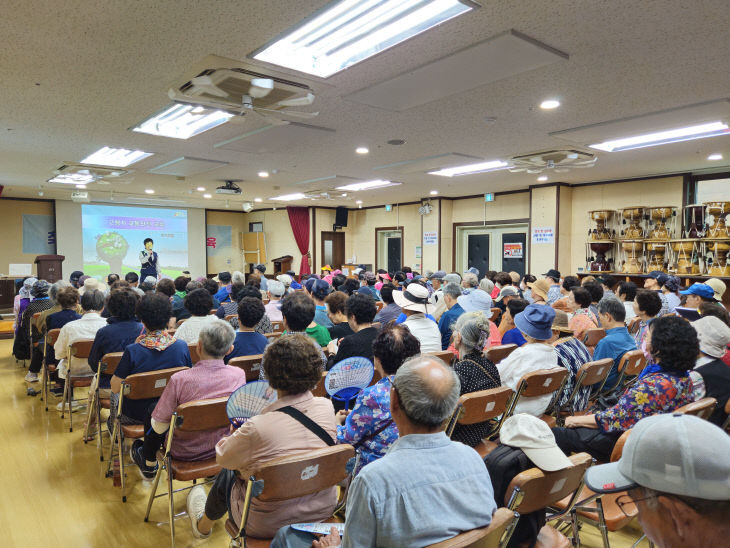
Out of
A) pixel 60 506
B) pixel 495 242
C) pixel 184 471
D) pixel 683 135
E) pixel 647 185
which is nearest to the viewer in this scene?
pixel 184 471

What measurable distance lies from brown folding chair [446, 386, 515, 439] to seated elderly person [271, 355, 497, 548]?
92cm

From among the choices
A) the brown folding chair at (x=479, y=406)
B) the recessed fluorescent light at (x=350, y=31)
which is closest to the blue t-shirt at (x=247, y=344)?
the brown folding chair at (x=479, y=406)

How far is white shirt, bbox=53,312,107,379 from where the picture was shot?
12.8ft

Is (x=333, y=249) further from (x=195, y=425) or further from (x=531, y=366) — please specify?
(x=195, y=425)

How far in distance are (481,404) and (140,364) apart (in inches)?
81.9

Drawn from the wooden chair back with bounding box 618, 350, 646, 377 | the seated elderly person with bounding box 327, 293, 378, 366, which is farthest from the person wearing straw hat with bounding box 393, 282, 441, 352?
the wooden chair back with bounding box 618, 350, 646, 377

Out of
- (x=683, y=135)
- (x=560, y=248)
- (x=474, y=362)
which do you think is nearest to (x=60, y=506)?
(x=474, y=362)

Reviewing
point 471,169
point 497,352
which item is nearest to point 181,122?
point 497,352

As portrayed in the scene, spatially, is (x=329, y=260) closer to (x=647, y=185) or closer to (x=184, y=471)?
(x=647, y=185)

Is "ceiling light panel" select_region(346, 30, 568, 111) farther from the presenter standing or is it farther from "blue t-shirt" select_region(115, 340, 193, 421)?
the presenter standing

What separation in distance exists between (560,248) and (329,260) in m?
7.31

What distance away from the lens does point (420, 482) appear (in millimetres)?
1147

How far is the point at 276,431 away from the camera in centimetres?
167

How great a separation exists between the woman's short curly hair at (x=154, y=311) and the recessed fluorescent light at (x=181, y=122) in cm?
225
